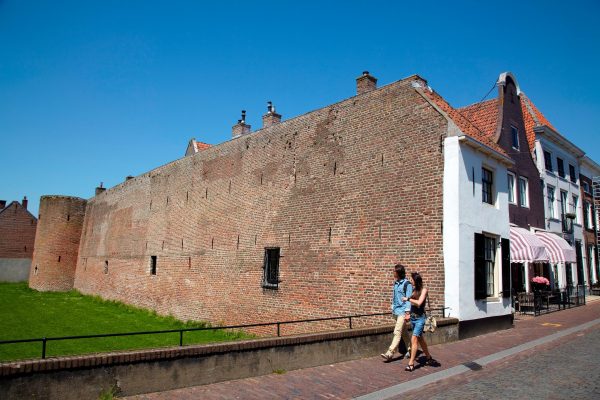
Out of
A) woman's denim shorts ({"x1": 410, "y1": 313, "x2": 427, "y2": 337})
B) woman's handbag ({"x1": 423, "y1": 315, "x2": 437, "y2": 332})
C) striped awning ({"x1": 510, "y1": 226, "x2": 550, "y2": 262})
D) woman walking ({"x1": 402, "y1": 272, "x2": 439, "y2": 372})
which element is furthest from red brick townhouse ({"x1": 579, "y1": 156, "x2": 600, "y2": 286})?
woman's denim shorts ({"x1": 410, "y1": 313, "x2": 427, "y2": 337})

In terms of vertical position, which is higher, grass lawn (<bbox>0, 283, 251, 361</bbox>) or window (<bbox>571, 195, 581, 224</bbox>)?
window (<bbox>571, 195, 581, 224</bbox>)

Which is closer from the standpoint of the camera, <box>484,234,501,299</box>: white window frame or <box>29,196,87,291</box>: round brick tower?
<box>484,234,501,299</box>: white window frame

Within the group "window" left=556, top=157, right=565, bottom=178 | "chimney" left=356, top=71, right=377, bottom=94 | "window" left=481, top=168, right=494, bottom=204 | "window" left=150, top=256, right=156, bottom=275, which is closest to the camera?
"window" left=481, top=168, right=494, bottom=204

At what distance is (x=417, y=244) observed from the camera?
11.1 m

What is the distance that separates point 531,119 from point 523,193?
19.6 ft

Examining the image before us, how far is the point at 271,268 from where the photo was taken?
50.8ft

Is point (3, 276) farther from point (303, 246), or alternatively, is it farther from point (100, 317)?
point (303, 246)

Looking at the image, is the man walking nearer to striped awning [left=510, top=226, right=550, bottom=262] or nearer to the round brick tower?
striped awning [left=510, top=226, right=550, bottom=262]

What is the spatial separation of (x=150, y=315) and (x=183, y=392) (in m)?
15.9

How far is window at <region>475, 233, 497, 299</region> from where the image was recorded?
11211 mm

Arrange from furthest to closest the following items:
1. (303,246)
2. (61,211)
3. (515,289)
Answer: (61,211), (515,289), (303,246)

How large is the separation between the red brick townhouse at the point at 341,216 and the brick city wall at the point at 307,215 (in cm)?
4

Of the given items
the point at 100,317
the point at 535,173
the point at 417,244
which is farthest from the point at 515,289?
the point at 100,317

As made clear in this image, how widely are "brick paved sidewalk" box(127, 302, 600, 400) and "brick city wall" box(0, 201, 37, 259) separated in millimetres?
42918
